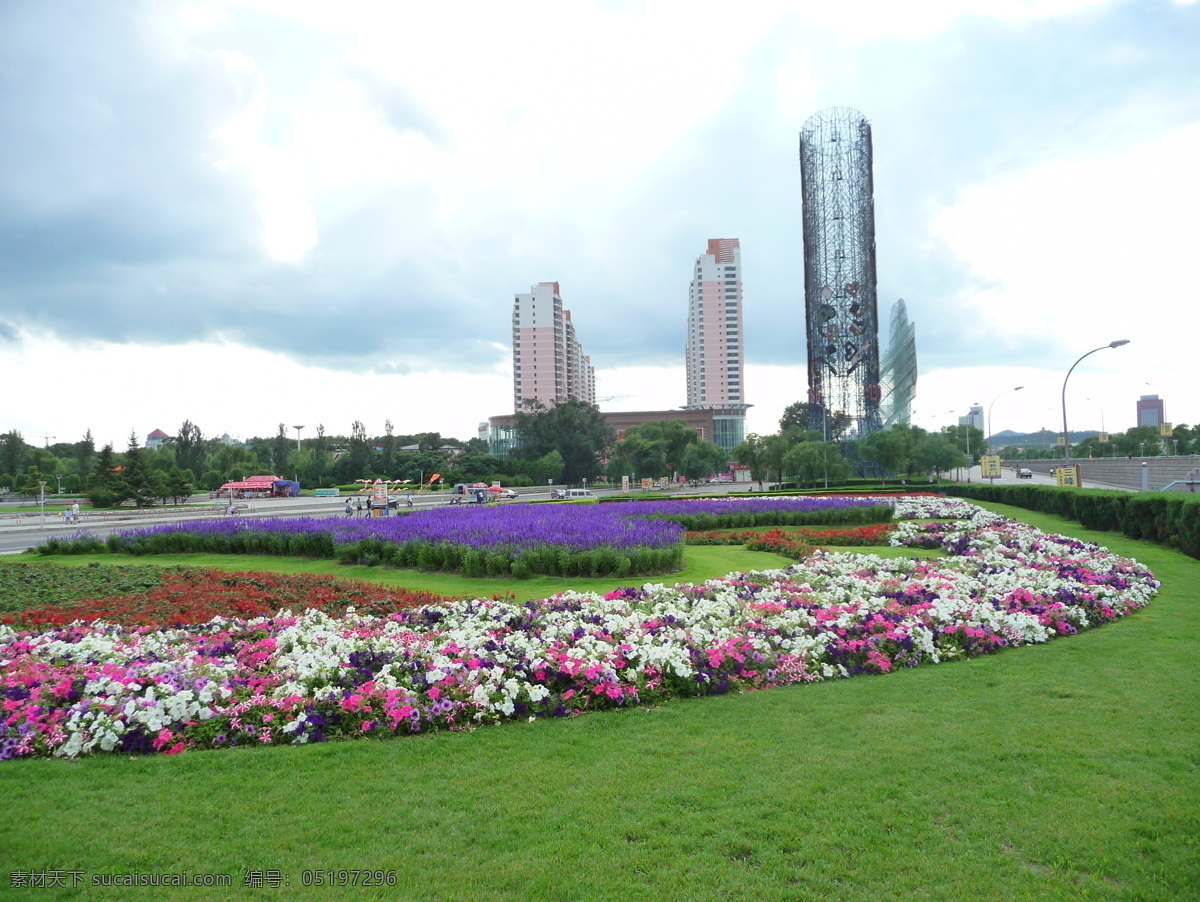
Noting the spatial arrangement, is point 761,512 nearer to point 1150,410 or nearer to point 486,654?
point 486,654

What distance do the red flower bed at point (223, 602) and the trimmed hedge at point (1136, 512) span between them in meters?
13.5

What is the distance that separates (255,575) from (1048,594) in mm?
11344

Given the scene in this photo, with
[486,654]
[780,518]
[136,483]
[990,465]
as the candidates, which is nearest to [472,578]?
[486,654]

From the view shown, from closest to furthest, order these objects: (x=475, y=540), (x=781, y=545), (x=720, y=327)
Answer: (x=475, y=540) < (x=781, y=545) < (x=720, y=327)

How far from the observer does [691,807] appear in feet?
12.1

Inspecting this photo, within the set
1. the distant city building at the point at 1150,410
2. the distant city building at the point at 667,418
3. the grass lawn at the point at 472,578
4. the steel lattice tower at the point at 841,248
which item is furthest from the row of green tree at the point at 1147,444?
the grass lawn at the point at 472,578

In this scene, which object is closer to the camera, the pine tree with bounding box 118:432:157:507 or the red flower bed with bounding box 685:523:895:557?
the red flower bed with bounding box 685:523:895:557

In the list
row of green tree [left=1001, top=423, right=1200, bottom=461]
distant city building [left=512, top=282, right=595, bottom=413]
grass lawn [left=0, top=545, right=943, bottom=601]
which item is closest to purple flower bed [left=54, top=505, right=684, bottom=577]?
grass lawn [left=0, top=545, right=943, bottom=601]

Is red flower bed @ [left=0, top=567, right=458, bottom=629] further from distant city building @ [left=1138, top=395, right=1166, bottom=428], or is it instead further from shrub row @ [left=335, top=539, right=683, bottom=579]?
distant city building @ [left=1138, top=395, right=1166, bottom=428]

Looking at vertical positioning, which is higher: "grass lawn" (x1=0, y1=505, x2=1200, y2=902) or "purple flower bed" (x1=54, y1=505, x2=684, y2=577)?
"purple flower bed" (x1=54, y1=505, x2=684, y2=577)

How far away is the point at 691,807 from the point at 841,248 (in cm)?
6038

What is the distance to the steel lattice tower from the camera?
5772 cm

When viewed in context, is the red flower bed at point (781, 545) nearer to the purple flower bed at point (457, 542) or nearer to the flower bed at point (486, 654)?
the purple flower bed at point (457, 542)

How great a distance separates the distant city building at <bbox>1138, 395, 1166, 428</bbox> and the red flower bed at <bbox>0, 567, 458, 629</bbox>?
13552 centimetres
